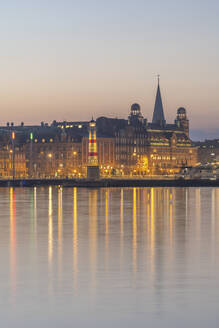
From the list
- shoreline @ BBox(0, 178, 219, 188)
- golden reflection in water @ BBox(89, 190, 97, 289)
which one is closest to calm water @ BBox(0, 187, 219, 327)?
golden reflection in water @ BBox(89, 190, 97, 289)

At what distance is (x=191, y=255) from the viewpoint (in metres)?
32.0

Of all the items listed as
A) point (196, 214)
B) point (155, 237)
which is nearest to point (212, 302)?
point (155, 237)

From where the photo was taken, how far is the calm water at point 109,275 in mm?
20266

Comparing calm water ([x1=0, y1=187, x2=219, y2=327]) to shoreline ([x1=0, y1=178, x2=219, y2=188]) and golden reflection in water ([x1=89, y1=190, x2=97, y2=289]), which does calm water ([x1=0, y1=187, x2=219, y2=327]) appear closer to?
golden reflection in water ([x1=89, y1=190, x2=97, y2=289])

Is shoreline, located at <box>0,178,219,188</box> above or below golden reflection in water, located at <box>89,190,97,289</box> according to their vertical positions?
above

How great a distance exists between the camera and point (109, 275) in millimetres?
26297

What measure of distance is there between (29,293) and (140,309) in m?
3.95

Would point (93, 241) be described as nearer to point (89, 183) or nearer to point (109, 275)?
point (109, 275)

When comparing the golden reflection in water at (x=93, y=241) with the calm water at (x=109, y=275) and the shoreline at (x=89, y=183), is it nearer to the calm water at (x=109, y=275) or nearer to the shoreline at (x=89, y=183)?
the calm water at (x=109, y=275)

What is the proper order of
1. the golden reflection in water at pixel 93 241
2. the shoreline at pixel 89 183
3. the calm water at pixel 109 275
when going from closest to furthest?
the calm water at pixel 109 275 → the golden reflection in water at pixel 93 241 → the shoreline at pixel 89 183

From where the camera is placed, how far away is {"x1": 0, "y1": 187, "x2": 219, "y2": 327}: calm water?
20266mm

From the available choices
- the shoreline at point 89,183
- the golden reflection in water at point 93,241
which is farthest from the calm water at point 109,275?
the shoreline at point 89,183

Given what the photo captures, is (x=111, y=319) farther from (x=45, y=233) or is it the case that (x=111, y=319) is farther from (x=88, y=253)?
(x=45, y=233)

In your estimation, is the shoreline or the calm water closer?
the calm water
